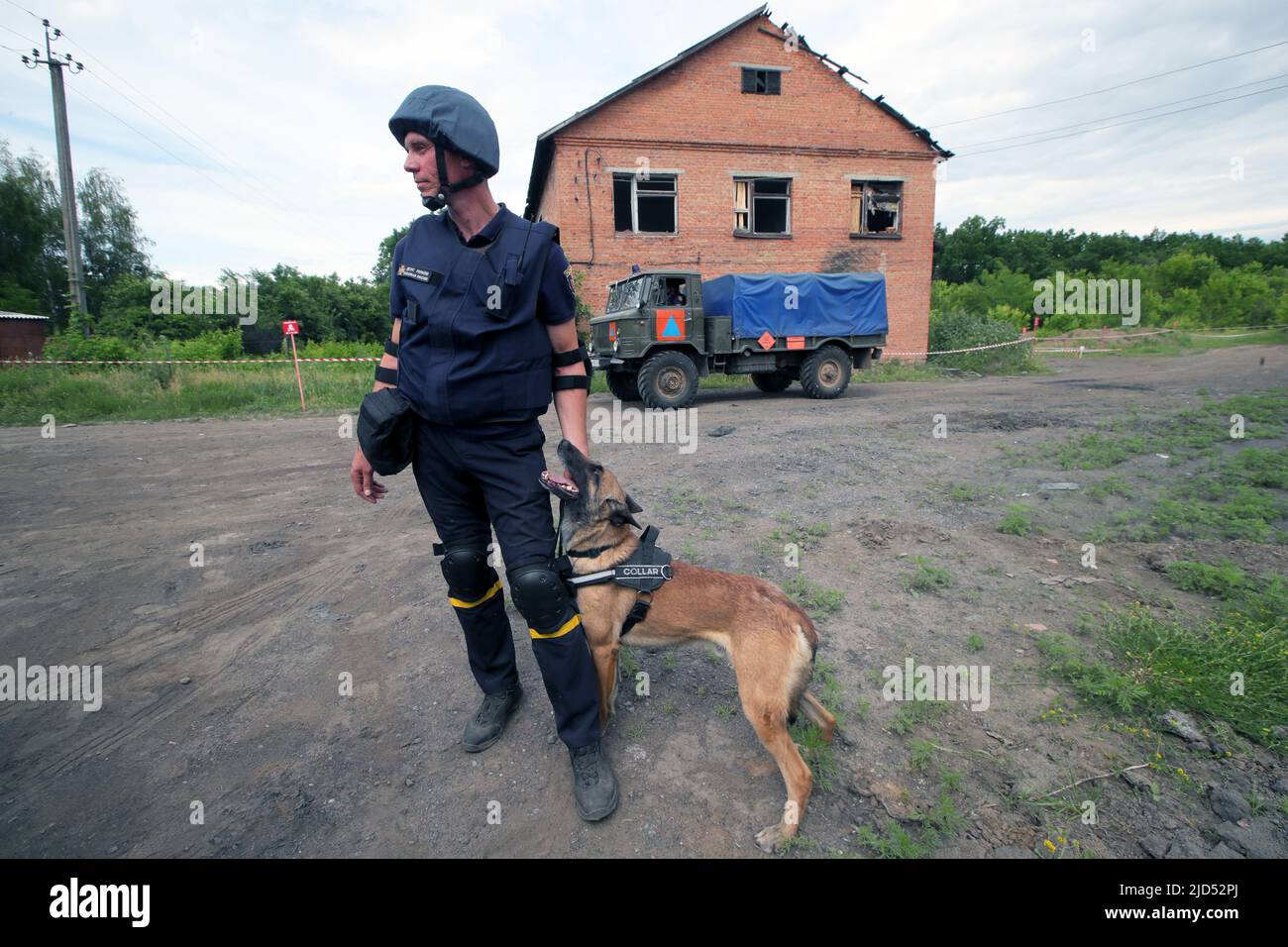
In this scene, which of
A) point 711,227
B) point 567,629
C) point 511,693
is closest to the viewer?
point 567,629

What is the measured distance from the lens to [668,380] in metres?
10.8

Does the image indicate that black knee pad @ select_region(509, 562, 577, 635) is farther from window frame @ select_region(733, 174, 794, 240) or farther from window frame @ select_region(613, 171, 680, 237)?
window frame @ select_region(733, 174, 794, 240)

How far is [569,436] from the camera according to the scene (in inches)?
84.8

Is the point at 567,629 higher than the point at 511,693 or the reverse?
higher

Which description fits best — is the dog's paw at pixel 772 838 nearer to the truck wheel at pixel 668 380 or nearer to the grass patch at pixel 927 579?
the grass patch at pixel 927 579

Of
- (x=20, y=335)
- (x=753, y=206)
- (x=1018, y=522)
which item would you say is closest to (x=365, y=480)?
(x=1018, y=522)

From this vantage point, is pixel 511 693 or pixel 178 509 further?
pixel 178 509

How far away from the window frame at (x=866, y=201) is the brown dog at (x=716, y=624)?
57.8 feet

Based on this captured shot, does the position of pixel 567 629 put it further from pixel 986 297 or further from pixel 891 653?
pixel 986 297

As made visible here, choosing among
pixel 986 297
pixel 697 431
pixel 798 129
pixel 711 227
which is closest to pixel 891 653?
pixel 697 431

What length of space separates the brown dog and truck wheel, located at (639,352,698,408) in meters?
8.41

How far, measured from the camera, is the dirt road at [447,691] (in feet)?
6.01

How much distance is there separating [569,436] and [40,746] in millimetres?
2425

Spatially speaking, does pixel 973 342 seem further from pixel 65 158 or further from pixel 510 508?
pixel 65 158
